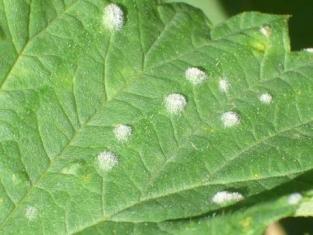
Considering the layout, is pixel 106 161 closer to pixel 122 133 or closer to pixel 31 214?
pixel 122 133

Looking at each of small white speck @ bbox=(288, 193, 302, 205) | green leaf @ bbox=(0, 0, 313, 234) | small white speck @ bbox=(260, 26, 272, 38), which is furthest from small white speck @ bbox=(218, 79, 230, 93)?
small white speck @ bbox=(288, 193, 302, 205)

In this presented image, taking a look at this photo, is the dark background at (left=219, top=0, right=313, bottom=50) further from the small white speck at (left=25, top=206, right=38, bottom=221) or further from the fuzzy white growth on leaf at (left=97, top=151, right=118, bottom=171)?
the small white speck at (left=25, top=206, right=38, bottom=221)

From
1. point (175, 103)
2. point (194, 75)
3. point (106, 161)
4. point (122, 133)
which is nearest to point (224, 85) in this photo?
point (194, 75)

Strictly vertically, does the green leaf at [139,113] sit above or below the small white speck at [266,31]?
below

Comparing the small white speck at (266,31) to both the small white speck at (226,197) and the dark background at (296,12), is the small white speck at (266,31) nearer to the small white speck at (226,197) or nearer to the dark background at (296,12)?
the small white speck at (226,197)

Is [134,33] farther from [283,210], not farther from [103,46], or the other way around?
[283,210]

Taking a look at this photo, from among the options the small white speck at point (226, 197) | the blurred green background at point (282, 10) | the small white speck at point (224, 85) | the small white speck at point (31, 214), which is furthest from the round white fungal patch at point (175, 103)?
the blurred green background at point (282, 10)
